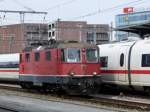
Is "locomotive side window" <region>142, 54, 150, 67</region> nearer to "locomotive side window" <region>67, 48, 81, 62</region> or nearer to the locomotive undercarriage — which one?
the locomotive undercarriage

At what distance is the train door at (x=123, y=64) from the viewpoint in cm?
2738

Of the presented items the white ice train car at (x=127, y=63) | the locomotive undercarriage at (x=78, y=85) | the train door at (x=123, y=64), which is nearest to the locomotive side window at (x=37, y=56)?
the locomotive undercarriage at (x=78, y=85)

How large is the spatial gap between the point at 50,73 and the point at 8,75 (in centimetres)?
1695

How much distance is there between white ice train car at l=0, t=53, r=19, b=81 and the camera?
44.3 metres

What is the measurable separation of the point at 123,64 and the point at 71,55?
115 inches

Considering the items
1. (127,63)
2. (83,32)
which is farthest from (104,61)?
(83,32)

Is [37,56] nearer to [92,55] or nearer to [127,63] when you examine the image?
[92,55]

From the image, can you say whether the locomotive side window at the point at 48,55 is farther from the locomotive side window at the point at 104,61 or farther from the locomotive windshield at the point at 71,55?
the locomotive side window at the point at 104,61

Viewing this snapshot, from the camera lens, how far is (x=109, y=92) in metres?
31.8

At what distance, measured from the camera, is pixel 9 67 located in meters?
46.0

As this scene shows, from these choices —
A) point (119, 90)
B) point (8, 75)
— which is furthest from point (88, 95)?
point (8, 75)

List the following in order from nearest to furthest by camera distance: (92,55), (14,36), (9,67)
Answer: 1. (92,55)
2. (9,67)
3. (14,36)

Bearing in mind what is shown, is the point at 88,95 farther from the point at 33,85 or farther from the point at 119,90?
the point at 33,85

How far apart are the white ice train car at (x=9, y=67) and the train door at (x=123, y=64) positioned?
17.2 meters
